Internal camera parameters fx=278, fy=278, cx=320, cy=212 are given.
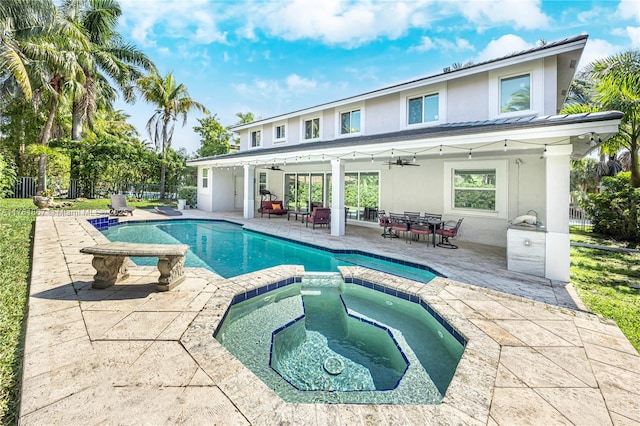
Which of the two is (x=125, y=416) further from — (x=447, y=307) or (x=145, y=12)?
(x=145, y=12)

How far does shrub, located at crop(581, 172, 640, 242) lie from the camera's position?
10.5m

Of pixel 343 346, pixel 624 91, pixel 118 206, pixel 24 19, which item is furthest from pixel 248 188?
pixel 24 19

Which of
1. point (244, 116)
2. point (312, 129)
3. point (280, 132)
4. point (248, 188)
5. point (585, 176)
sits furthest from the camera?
point (244, 116)

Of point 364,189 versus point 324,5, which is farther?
point 364,189

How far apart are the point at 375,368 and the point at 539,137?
19.6 feet

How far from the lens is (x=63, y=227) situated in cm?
998

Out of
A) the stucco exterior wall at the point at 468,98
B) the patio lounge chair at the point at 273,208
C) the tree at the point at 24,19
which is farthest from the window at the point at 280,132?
the tree at the point at 24,19

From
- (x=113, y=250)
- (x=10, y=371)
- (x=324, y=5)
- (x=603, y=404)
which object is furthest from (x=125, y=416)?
(x=324, y=5)

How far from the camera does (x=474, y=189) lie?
33.4ft

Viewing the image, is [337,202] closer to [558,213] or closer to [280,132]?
[558,213]

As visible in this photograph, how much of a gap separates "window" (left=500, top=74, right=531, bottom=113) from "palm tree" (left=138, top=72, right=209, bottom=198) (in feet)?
70.2

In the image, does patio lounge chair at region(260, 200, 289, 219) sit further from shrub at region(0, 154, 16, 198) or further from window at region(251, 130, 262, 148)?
shrub at region(0, 154, 16, 198)

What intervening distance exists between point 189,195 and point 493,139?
19.3 metres

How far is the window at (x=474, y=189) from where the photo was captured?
9836mm
